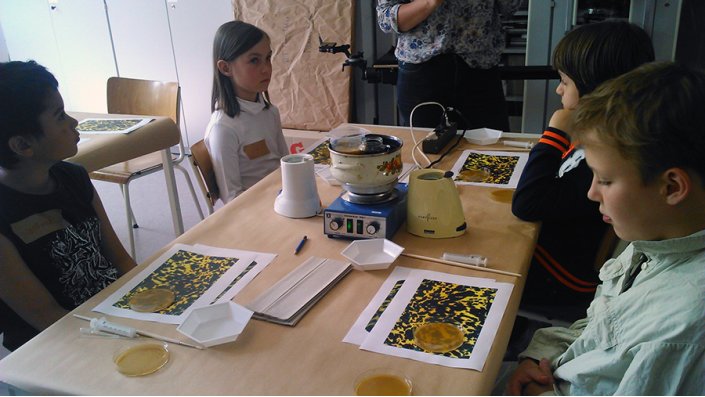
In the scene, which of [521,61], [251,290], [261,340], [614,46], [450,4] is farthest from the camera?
[521,61]

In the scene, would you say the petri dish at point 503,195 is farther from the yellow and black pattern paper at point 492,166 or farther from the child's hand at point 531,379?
the child's hand at point 531,379

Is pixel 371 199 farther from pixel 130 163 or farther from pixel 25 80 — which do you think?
pixel 130 163

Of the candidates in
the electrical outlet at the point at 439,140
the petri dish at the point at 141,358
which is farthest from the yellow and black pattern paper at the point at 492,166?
the petri dish at the point at 141,358

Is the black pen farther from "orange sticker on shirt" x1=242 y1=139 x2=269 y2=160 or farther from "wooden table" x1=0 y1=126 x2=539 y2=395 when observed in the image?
"orange sticker on shirt" x1=242 y1=139 x2=269 y2=160

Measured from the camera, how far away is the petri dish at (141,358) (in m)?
0.98

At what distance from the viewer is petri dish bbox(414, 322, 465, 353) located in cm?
101

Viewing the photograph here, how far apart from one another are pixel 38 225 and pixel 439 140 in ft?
3.91

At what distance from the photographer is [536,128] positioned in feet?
11.6

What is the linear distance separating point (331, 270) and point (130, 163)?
199 centimetres

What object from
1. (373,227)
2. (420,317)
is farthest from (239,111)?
(420,317)

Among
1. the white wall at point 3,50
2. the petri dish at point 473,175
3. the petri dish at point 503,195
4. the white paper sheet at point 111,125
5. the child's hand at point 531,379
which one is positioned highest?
the white wall at point 3,50

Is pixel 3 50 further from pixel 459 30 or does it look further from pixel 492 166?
pixel 492 166

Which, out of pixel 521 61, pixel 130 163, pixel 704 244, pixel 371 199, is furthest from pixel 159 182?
pixel 704 244

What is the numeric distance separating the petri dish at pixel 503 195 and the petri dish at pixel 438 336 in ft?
1.99
